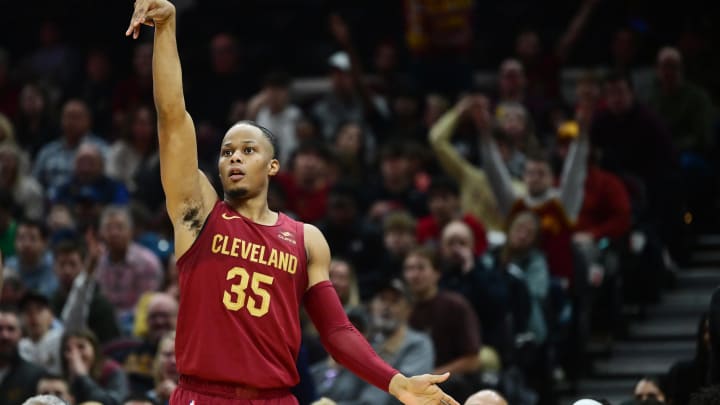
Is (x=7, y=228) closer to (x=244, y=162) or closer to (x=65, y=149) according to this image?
(x=65, y=149)

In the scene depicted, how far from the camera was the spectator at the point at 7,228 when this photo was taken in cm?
1162

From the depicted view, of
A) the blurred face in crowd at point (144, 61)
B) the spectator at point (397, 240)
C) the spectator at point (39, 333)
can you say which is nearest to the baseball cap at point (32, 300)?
the spectator at point (39, 333)

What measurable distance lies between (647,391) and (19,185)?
260 inches

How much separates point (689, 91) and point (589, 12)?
1.48 m

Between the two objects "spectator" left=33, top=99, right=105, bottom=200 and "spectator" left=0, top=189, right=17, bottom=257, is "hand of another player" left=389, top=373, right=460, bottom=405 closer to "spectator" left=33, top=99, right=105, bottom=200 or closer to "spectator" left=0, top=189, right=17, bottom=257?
"spectator" left=0, top=189, right=17, bottom=257

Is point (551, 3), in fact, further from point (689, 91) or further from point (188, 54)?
point (188, 54)

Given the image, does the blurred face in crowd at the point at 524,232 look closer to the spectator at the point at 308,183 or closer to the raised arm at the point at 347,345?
the spectator at the point at 308,183

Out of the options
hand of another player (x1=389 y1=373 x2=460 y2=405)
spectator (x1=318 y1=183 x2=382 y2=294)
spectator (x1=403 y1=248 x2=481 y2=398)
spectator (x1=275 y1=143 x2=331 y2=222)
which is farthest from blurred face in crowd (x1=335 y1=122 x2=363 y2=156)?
hand of another player (x1=389 y1=373 x2=460 y2=405)

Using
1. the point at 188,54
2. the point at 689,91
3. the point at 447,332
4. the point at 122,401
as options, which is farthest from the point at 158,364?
the point at 188,54

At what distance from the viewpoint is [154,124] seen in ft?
44.7

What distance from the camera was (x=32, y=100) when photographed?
13.9 meters

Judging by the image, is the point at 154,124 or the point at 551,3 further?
the point at 551,3

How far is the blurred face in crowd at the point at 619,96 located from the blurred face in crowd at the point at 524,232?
186cm

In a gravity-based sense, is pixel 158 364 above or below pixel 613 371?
above
